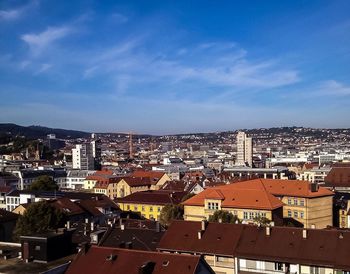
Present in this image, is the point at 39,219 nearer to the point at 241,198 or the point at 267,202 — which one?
the point at 241,198

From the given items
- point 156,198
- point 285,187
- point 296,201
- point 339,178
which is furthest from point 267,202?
point 339,178

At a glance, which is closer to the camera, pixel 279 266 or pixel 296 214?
pixel 279 266

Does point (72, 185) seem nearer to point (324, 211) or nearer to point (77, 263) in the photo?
point (324, 211)

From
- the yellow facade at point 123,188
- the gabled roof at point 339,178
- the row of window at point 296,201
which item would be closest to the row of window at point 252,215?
the row of window at point 296,201

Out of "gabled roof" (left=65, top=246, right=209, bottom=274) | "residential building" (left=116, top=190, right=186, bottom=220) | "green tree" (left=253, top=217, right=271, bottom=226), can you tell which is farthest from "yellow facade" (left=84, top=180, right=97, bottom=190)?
"gabled roof" (left=65, top=246, right=209, bottom=274)

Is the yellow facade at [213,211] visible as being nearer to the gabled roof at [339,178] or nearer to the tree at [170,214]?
the tree at [170,214]

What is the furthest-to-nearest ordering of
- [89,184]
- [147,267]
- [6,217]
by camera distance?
[89,184] < [6,217] < [147,267]

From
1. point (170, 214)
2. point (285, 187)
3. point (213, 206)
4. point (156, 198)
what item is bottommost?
point (156, 198)

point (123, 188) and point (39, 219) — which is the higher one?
point (39, 219)
